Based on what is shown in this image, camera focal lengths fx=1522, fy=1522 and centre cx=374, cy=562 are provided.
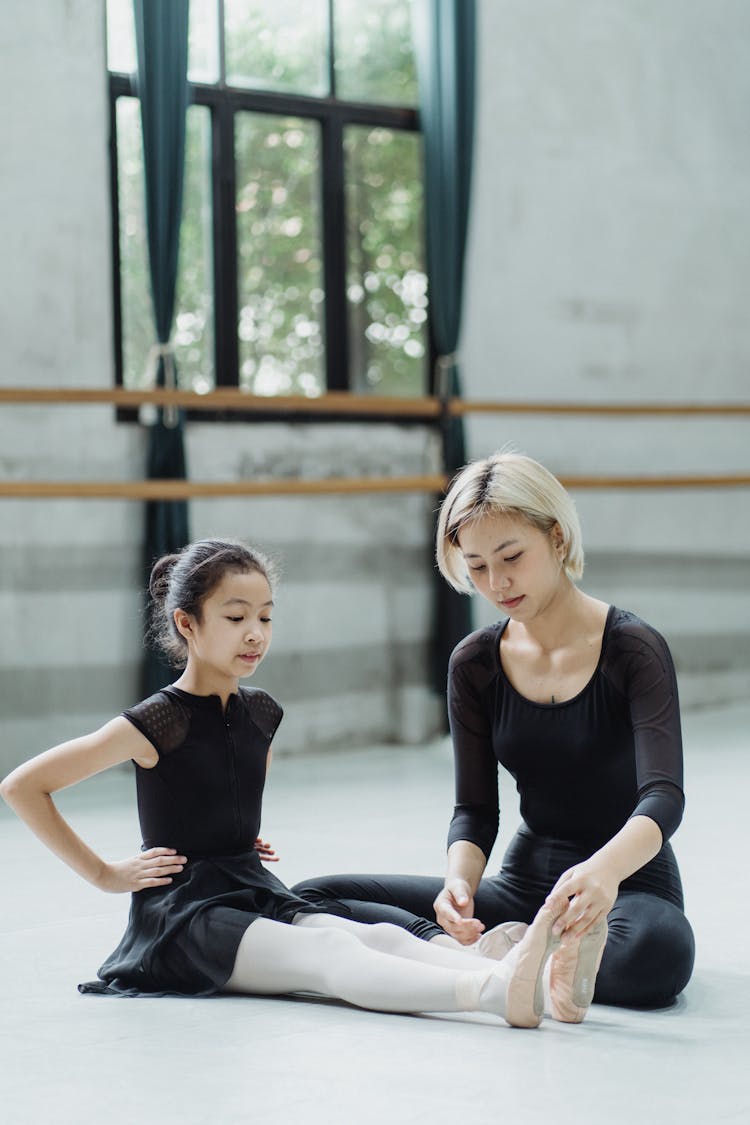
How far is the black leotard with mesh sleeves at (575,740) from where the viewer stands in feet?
6.87

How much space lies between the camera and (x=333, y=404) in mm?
4910

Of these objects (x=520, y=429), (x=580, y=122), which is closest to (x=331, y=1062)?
(x=520, y=429)

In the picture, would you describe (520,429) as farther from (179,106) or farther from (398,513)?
(179,106)

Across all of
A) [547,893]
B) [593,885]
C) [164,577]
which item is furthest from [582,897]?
[164,577]

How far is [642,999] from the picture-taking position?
2113 millimetres

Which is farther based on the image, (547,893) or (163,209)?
(163,209)

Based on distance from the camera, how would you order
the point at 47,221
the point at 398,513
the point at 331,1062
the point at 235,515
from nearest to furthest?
the point at 331,1062 < the point at 47,221 < the point at 235,515 < the point at 398,513

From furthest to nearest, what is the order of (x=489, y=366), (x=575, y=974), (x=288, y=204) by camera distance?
(x=489, y=366) → (x=288, y=204) → (x=575, y=974)

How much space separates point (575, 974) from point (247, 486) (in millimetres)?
2943

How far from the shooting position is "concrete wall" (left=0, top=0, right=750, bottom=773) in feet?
14.5

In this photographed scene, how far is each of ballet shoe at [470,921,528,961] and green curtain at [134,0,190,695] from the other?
7.93 feet

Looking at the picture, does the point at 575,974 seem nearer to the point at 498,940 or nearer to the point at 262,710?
the point at 498,940

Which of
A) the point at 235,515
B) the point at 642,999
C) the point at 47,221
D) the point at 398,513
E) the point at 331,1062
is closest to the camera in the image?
the point at 331,1062

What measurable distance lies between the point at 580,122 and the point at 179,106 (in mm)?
1619
